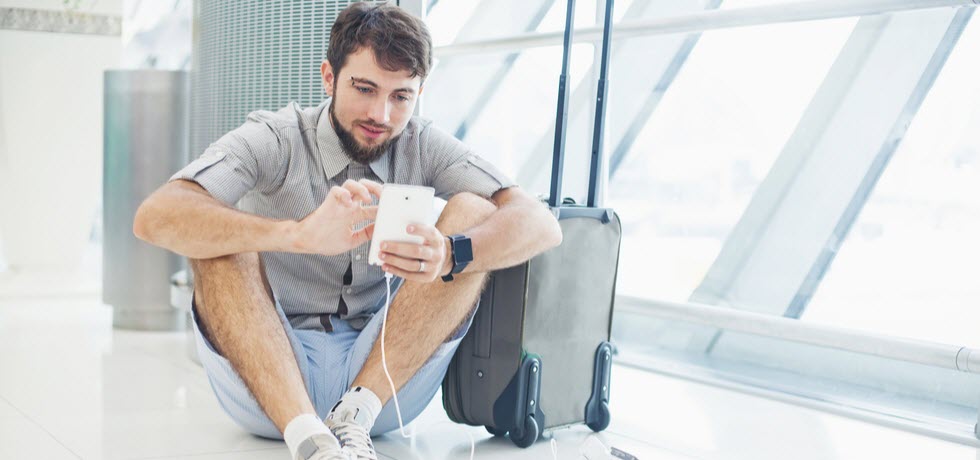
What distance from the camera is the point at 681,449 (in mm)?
2092

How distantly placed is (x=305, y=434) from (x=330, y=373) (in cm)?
32

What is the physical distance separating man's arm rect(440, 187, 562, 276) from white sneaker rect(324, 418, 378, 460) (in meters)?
0.32

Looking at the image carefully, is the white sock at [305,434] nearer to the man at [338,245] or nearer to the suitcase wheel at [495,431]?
the man at [338,245]

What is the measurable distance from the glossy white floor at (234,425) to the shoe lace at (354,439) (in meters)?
0.23

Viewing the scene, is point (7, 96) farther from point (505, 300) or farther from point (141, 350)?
point (505, 300)

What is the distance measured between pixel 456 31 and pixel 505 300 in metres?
3.38

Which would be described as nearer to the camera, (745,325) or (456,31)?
(745,325)

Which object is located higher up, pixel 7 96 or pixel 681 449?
pixel 7 96

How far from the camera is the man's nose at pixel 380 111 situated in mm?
1935

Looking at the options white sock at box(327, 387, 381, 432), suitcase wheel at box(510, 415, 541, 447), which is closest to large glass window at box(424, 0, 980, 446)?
suitcase wheel at box(510, 415, 541, 447)

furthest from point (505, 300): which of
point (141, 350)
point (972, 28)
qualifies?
point (972, 28)

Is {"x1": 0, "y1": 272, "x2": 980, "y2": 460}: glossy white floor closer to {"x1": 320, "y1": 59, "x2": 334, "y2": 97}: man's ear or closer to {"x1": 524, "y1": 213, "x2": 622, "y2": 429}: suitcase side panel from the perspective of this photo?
{"x1": 524, "y1": 213, "x2": 622, "y2": 429}: suitcase side panel

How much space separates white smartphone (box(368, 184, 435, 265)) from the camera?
5.26 feet

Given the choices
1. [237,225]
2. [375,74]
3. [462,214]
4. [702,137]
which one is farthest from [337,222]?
[702,137]
